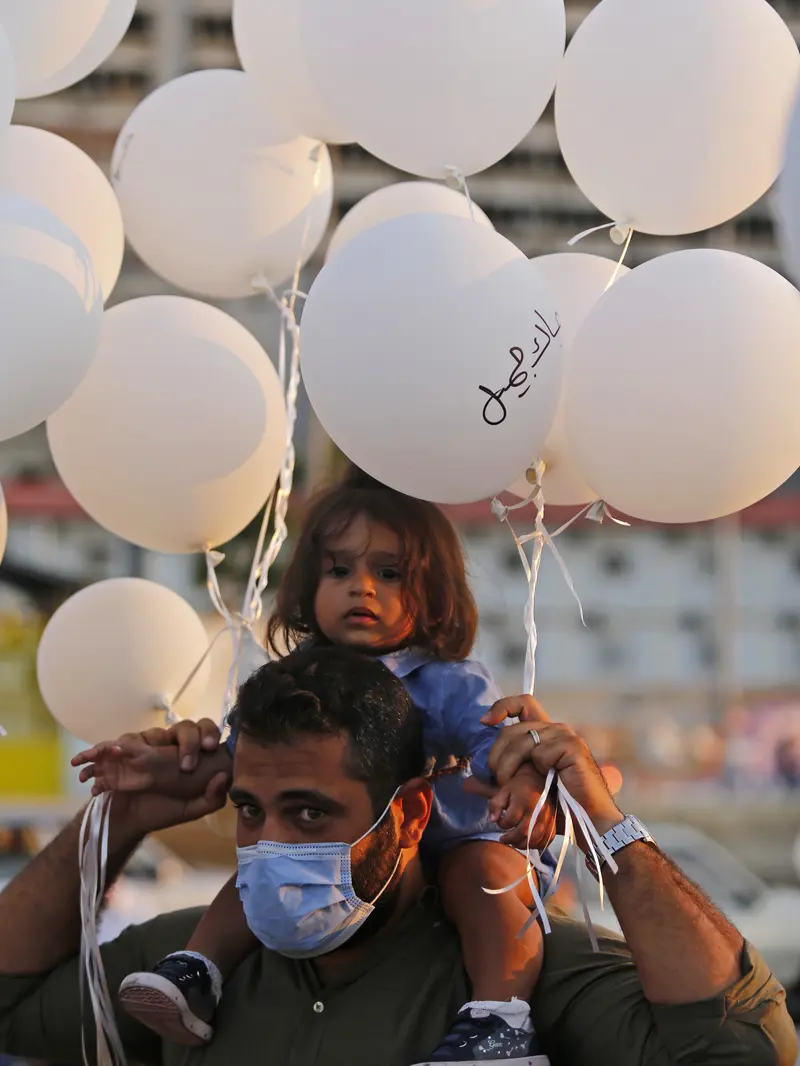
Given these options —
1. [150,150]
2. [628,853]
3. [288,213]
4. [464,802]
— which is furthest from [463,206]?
[628,853]

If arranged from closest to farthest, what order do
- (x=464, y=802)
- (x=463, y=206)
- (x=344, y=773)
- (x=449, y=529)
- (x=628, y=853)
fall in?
(x=628, y=853), (x=344, y=773), (x=464, y=802), (x=449, y=529), (x=463, y=206)

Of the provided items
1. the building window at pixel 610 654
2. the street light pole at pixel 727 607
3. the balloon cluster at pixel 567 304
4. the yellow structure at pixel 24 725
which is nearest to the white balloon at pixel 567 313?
the balloon cluster at pixel 567 304

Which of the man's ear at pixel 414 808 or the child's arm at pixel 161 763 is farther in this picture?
the child's arm at pixel 161 763

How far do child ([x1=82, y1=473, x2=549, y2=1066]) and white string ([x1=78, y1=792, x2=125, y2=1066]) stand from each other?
8 cm

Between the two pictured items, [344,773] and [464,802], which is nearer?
[344,773]

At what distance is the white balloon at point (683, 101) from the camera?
2797mm

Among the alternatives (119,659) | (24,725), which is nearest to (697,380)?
(119,659)

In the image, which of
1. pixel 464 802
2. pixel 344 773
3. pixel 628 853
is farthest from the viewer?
pixel 464 802

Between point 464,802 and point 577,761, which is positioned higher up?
point 577,761

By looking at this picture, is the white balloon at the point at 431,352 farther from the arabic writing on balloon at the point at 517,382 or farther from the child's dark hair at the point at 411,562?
the child's dark hair at the point at 411,562

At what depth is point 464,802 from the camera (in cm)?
280

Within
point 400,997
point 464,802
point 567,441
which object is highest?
point 567,441

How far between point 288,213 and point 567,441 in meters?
0.97

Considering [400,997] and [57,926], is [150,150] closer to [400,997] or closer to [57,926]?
[57,926]
